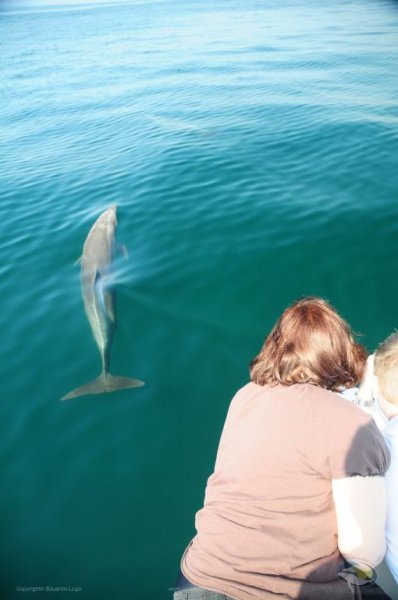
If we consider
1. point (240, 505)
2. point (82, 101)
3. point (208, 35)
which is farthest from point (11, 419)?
point (208, 35)

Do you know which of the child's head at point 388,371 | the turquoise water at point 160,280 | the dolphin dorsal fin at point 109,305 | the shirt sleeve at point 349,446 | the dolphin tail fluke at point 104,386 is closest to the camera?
the shirt sleeve at point 349,446

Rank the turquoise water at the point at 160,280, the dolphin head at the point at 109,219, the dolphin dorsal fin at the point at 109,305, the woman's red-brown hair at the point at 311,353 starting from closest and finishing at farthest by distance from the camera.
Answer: the woman's red-brown hair at the point at 311,353, the turquoise water at the point at 160,280, the dolphin dorsal fin at the point at 109,305, the dolphin head at the point at 109,219

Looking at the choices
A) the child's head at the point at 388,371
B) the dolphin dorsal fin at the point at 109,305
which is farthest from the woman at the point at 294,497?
the dolphin dorsal fin at the point at 109,305

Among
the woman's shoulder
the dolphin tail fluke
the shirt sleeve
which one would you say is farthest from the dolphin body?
the shirt sleeve

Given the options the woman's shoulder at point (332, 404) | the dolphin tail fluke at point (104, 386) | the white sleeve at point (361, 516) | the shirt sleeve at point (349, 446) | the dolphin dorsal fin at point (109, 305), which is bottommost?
the dolphin tail fluke at point (104, 386)

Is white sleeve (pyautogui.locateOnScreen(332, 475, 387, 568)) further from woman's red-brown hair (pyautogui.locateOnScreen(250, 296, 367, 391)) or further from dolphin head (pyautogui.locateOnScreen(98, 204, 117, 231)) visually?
dolphin head (pyautogui.locateOnScreen(98, 204, 117, 231))

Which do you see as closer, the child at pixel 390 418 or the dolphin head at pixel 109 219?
the child at pixel 390 418

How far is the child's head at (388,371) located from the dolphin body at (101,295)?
3.64 m

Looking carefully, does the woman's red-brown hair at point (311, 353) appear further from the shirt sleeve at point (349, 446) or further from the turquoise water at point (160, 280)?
the turquoise water at point (160, 280)

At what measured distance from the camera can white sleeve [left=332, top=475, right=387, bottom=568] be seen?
86.0 inches

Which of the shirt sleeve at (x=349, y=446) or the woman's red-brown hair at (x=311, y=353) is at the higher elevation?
the woman's red-brown hair at (x=311, y=353)

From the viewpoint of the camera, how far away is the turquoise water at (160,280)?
4.49m

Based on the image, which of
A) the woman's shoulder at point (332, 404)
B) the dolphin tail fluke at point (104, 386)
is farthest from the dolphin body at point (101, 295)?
the woman's shoulder at point (332, 404)

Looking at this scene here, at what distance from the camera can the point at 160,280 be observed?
7.62m
